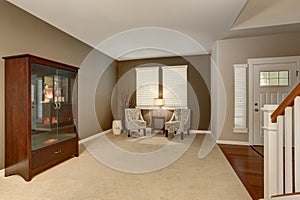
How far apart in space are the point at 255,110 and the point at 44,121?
449 cm

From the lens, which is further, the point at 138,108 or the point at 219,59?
the point at 138,108

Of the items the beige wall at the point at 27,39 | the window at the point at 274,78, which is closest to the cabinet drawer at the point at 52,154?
the beige wall at the point at 27,39

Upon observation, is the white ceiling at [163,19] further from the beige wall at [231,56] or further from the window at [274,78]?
the window at [274,78]

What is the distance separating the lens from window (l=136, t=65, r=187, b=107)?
6305 millimetres

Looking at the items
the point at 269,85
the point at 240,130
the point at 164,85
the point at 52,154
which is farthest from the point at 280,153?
the point at 164,85

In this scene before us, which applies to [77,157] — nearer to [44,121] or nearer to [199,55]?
[44,121]

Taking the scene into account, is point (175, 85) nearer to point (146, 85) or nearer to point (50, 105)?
point (146, 85)

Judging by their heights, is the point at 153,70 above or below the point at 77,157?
above

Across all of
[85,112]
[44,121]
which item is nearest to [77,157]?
[44,121]

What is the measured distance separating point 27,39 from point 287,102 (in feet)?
12.4

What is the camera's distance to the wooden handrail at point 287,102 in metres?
1.27

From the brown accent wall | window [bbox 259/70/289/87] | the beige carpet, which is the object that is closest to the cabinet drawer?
the beige carpet

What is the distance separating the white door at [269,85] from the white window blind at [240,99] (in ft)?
0.71

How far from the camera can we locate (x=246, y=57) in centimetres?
463
